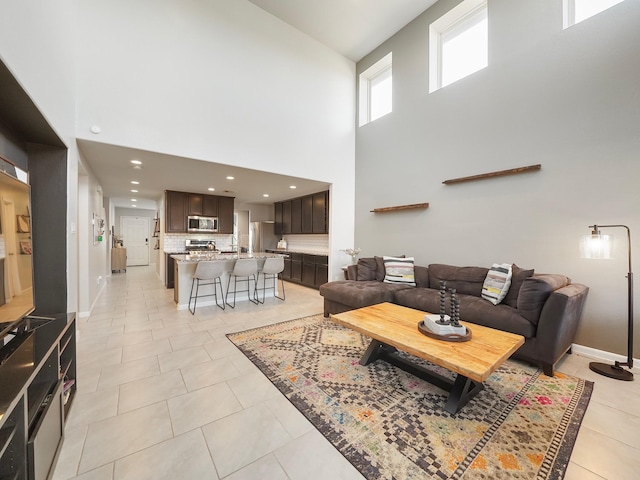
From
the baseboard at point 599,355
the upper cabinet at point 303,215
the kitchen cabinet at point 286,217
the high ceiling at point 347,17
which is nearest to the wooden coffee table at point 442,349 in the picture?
the baseboard at point 599,355

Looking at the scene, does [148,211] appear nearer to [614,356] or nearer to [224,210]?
[224,210]

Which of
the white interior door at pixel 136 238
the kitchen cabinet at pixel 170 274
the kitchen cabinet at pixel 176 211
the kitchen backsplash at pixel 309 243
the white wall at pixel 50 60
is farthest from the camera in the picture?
the white interior door at pixel 136 238

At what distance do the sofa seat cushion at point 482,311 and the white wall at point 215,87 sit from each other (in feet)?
7.81

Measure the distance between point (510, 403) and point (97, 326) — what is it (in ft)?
15.2

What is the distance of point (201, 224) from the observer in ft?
21.2

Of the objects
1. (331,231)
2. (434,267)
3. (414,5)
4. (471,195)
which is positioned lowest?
(434,267)

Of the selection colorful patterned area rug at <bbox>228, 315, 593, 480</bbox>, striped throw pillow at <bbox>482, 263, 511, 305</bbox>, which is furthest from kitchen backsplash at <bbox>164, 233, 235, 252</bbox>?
striped throw pillow at <bbox>482, 263, 511, 305</bbox>

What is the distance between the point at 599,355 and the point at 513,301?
924mm

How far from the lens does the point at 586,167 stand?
9.13 feet

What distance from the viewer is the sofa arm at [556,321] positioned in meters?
2.28

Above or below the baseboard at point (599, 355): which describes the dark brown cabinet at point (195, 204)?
above

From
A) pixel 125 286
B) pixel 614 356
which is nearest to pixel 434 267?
pixel 614 356

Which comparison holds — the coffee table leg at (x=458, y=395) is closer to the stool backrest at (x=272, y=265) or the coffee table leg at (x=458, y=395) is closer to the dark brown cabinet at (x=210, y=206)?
the stool backrest at (x=272, y=265)

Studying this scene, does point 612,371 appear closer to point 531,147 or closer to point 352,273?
point 531,147
